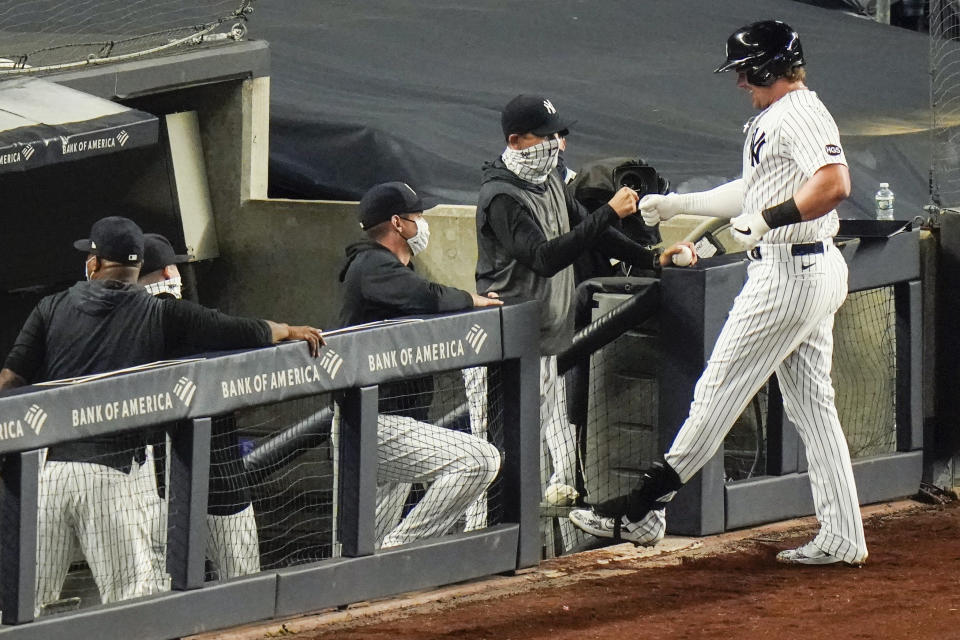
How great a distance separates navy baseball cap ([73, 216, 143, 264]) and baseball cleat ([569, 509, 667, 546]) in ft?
6.20

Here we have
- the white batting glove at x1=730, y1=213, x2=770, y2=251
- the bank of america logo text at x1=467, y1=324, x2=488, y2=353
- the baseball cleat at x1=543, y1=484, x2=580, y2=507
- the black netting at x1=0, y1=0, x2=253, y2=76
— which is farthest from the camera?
the black netting at x1=0, y1=0, x2=253, y2=76

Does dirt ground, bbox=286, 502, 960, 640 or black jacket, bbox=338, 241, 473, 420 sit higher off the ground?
black jacket, bbox=338, 241, 473, 420

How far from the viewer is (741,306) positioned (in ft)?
18.8

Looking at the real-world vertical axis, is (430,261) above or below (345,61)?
below

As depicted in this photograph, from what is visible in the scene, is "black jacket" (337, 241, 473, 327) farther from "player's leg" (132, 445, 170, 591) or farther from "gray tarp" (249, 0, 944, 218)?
"gray tarp" (249, 0, 944, 218)

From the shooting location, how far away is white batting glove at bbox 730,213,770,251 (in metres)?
Result: 5.48

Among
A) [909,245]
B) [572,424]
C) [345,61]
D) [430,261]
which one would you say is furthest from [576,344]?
[345,61]

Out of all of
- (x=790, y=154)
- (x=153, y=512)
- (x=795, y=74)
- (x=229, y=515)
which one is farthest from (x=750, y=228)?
(x=153, y=512)

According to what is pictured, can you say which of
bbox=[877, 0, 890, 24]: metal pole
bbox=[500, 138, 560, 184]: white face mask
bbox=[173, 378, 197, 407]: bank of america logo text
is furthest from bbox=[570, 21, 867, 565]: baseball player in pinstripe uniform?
bbox=[877, 0, 890, 24]: metal pole

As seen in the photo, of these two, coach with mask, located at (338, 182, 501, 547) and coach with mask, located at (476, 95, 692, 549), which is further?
coach with mask, located at (476, 95, 692, 549)

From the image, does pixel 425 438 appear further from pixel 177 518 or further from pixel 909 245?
pixel 909 245

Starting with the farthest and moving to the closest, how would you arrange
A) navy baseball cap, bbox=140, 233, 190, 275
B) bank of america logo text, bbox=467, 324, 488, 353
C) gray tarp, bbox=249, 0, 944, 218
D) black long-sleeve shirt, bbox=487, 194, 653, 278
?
1. gray tarp, bbox=249, 0, 944, 218
2. navy baseball cap, bbox=140, 233, 190, 275
3. black long-sleeve shirt, bbox=487, 194, 653, 278
4. bank of america logo text, bbox=467, 324, 488, 353

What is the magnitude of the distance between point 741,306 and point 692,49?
362 inches

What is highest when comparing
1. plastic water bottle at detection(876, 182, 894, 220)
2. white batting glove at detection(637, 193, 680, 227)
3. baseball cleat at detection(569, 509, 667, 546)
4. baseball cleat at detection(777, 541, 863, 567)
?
plastic water bottle at detection(876, 182, 894, 220)
